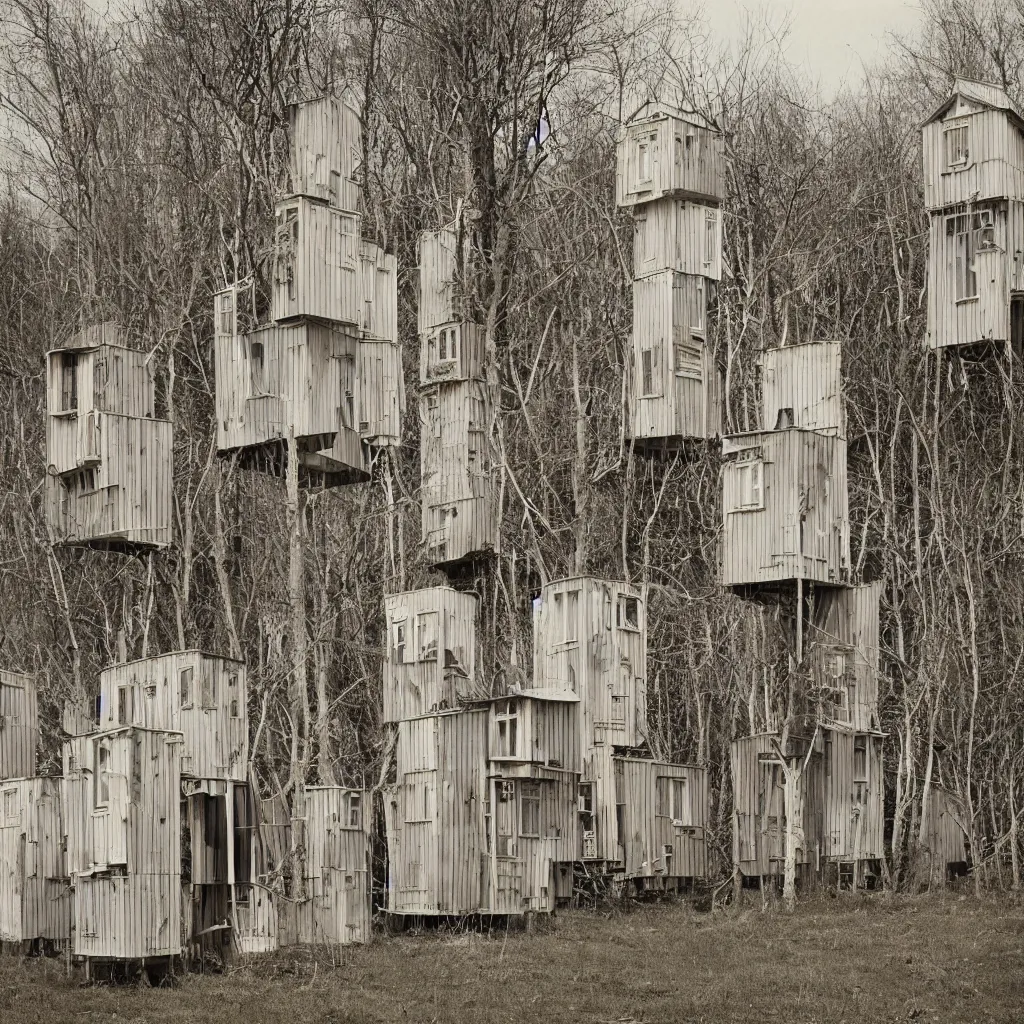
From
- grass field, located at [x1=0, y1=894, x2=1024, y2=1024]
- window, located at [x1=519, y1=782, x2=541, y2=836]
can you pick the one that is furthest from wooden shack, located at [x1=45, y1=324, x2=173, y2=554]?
grass field, located at [x1=0, y1=894, x2=1024, y2=1024]

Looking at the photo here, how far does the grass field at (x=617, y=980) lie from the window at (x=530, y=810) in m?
1.57

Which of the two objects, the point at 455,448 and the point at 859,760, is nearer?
the point at 859,760

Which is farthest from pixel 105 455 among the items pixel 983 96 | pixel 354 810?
pixel 983 96

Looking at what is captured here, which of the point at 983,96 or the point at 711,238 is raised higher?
the point at 983,96

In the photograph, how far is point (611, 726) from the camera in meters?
33.0

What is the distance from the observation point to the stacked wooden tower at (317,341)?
109 ft

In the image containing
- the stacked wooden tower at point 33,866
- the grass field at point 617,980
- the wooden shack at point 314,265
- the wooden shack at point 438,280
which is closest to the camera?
the grass field at point 617,980

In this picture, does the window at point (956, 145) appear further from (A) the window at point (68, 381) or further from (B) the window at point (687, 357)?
(A) the window at point (68, 381)

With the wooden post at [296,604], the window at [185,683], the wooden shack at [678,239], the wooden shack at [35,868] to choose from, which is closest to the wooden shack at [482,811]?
the wooden post at [296,604]

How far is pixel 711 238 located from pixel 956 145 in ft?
15.5

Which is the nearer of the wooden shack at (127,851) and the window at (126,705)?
the wooden shack at (127,851)

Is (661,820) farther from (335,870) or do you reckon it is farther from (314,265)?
(314,265)

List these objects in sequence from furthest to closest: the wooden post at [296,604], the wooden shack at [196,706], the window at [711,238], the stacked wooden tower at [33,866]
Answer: the window at [711,238] → the wooden post at [296,604] → the wooden shack at [196,706] → the stacked wooden tower at [33,866]

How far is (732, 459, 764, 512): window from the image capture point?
33188 millimetres
